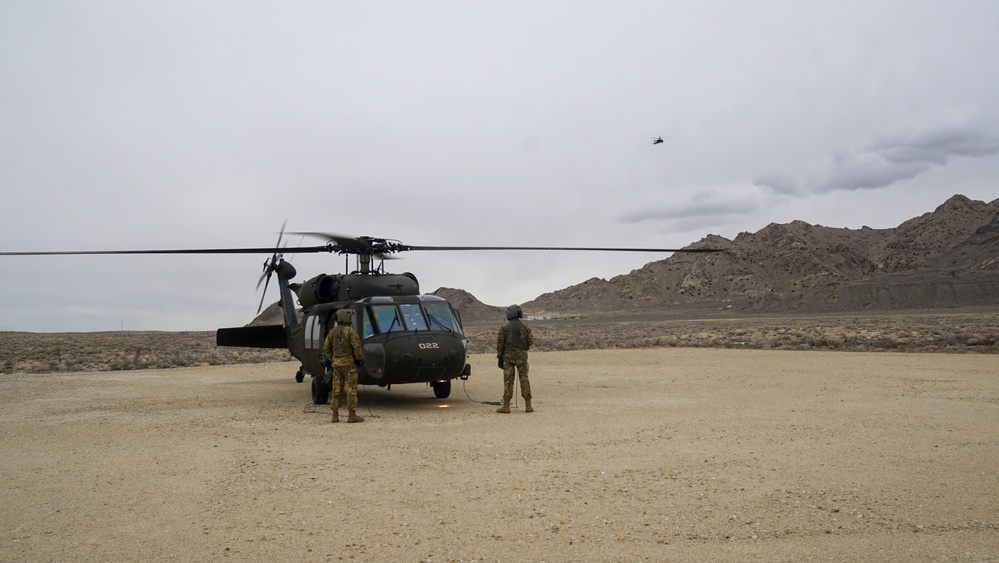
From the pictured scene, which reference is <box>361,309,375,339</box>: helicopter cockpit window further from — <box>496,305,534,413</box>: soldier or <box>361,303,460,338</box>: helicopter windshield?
<box>496,305,534,413</box>: soldier

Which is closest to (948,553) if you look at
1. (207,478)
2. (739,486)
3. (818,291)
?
(739,486)

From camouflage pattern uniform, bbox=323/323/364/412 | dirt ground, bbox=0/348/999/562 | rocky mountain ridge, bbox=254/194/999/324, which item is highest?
rocky mountain ridge, bbox=254/194/999/324

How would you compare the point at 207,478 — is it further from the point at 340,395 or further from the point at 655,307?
the point at 655,307

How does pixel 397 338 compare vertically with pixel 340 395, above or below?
above

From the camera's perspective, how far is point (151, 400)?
14750 millimetres

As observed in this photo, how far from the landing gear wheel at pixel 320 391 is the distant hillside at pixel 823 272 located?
90.8 m

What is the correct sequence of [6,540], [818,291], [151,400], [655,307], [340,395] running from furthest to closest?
1. [655,307]
2. [818,291]
3. [151,400]
4. [340,395]
5. [6,540]

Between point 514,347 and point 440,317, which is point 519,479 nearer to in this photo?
point 514,347

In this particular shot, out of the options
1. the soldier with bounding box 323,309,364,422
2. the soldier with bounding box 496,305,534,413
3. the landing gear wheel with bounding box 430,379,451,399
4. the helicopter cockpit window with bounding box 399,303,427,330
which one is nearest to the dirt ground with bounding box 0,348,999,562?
the landing gear wheel with bounding box 430,379,451,399

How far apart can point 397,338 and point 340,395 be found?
4.35 ft

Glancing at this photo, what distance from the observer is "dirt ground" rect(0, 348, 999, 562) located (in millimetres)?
5281

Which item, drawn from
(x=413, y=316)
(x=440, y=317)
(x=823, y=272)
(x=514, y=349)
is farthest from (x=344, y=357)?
(x=823, y=272)

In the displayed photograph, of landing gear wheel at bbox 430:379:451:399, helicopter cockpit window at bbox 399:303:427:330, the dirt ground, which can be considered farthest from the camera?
landing gear wheel at bbox 430:379:451:399

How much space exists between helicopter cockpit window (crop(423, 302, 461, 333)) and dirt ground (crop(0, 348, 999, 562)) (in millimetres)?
1408
